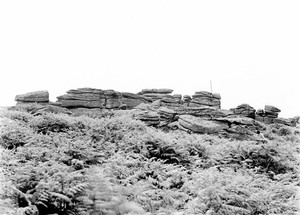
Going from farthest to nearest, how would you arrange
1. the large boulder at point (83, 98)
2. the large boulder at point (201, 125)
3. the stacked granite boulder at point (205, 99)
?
the stacked granite boulder at point (205, 99)
the large boulder at point (83, 98)
the large boulder at point (201, 125)

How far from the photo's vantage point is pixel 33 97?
1021 inches

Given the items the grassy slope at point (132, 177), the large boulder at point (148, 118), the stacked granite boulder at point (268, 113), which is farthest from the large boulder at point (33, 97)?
the stacked granite boulder at point (268, 113)

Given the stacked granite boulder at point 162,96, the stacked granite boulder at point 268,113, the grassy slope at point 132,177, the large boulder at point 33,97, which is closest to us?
the grassy slope at point 132,177

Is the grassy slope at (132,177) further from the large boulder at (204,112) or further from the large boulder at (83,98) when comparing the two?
the large boulder at (83,98)

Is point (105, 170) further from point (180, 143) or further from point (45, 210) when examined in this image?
point (180, 143)

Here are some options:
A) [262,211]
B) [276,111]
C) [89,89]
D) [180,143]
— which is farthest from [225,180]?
[276,111]

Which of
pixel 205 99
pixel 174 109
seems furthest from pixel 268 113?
pixel 174 109

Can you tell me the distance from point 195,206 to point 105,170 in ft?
8.88

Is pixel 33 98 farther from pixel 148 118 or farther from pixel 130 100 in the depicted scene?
pixel 148 118

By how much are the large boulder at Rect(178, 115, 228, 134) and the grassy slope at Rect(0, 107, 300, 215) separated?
17.8ft

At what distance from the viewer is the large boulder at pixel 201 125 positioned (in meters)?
18.8

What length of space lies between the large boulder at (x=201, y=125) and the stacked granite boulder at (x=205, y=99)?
55.4 ft

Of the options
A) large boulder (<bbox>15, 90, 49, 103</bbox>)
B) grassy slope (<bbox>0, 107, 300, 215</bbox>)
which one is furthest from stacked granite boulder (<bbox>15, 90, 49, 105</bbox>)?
grassy slope (<bbox>0, 107, 300, 215</bbox>)

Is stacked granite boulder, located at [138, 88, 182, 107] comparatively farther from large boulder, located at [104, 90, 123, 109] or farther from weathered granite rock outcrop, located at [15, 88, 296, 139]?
large boulder, located at [104, 90, 123, 109]
